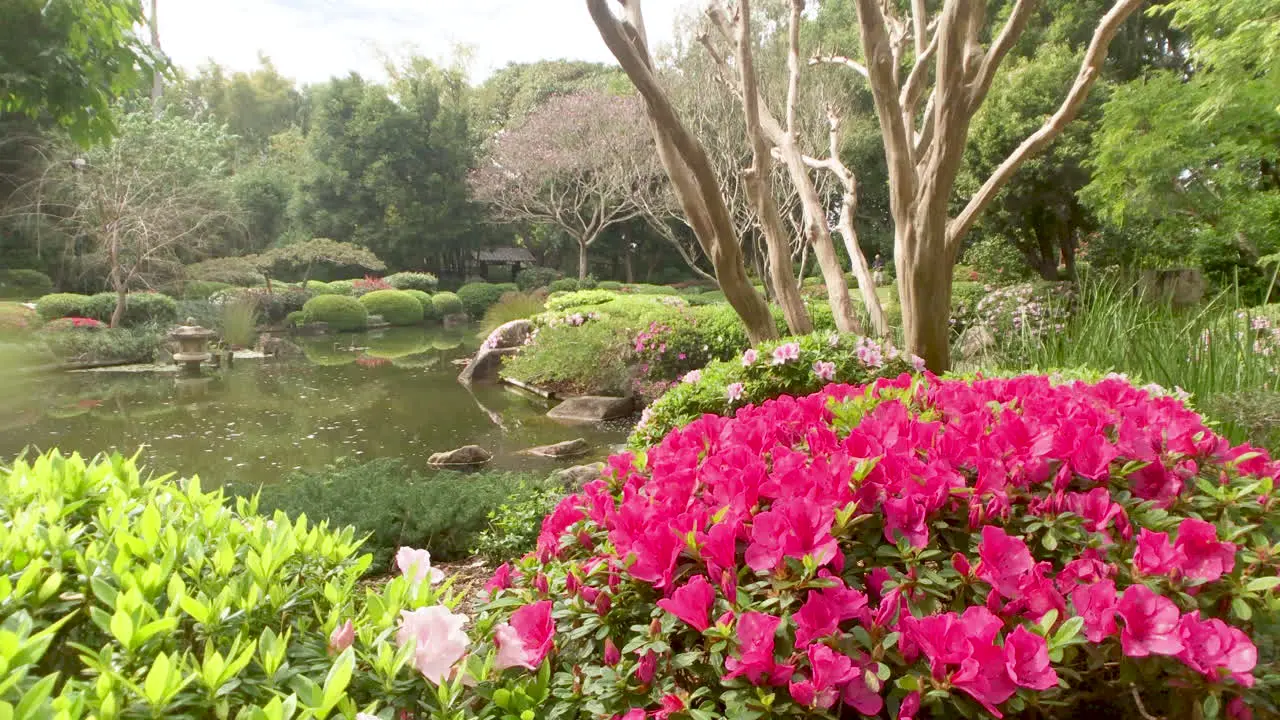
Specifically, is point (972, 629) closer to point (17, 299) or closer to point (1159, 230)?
point (1159, 230)

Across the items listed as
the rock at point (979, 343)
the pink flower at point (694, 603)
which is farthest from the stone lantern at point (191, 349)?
the pink flower at point (694, 603)

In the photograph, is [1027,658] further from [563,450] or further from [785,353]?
[563,450]

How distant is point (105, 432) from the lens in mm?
7070

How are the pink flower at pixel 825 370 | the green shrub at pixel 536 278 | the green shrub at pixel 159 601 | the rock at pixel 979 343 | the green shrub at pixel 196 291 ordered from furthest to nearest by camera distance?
the green shrub at pixel 536 278 → the green shrub at pixel 196 291 → the rock at pixel 979 343 → the pink flower at pixel 825 370 → the green shrub at pixel 159 601

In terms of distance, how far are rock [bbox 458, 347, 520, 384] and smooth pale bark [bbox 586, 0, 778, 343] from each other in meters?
7.24

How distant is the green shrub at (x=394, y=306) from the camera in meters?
20.5

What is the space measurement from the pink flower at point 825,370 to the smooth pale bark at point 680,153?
1.76ft

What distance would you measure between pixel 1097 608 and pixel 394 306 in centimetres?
2131

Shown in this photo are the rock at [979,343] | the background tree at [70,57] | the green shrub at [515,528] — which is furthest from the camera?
the rock at [979,343]

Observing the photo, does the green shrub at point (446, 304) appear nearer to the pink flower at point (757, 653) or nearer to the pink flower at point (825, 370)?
the pink flower at point (825, 370)

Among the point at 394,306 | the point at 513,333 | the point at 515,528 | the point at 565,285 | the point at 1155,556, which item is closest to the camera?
the point at 1155,556

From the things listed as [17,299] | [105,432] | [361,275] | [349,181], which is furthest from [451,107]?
[105,432]

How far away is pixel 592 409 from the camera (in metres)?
8.14

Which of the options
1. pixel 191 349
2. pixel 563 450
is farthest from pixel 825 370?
pixel 191 349
